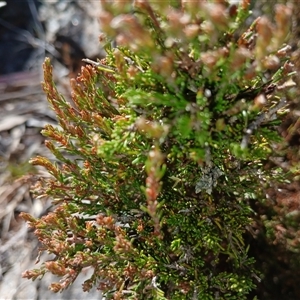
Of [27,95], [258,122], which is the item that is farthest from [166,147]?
[27,95]

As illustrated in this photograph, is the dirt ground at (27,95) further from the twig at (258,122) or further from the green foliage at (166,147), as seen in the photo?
the twig at (258,122)

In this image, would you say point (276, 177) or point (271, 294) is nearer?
point (276, 177)

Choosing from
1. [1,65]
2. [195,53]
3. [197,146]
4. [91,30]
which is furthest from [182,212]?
[1,65]

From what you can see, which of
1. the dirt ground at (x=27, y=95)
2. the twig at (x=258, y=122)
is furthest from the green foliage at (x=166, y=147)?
the dirt ground at (x=27, y=95)

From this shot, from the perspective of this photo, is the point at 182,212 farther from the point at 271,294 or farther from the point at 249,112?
the point at 271,294

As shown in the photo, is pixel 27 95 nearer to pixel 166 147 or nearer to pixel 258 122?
pixel 166 147

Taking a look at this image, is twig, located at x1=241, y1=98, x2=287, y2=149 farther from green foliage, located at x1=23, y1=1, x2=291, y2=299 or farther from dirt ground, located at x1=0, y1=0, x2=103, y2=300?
dirt ground, located at x1=0, y1=0, x2=103, y2=300

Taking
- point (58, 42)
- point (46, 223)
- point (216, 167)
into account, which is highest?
point (58, 42)
